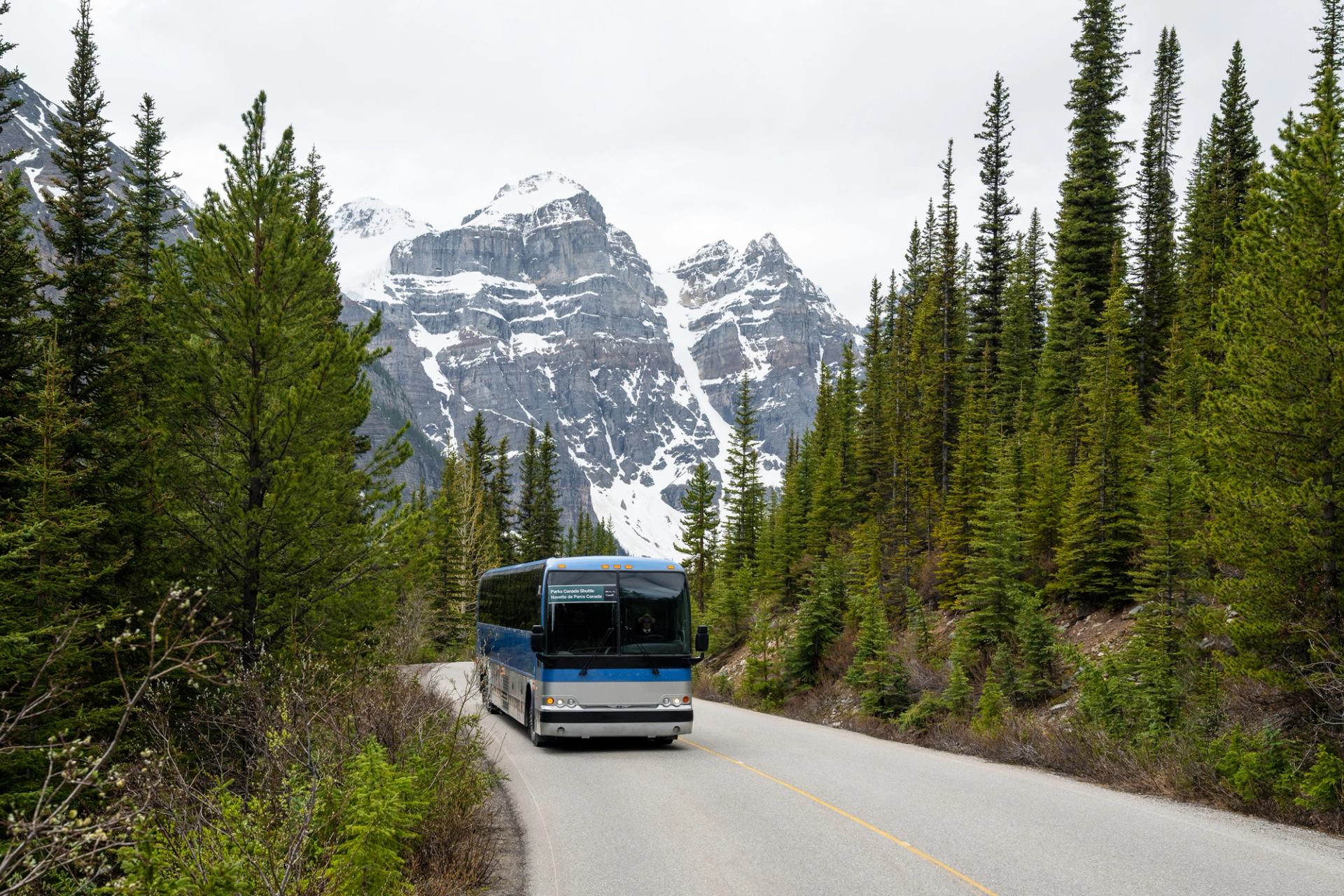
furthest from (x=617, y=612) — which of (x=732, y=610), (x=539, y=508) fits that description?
(x=539, y=508)

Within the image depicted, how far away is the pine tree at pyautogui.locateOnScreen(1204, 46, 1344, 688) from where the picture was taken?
10.4 m

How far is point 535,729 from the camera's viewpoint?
51.5ft

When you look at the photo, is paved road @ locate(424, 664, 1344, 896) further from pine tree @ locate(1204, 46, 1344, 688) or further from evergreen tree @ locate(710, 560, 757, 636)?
evergreen tree @ locate(710, 560, 757, 636)

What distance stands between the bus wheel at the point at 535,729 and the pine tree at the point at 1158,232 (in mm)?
24838

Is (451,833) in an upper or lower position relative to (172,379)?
lower

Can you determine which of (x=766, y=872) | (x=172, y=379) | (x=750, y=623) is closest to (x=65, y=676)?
(x=172, y=379)

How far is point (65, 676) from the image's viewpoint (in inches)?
426

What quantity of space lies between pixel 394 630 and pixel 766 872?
590 inches

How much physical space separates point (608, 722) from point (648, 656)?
1306 millimetres

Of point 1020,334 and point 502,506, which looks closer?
point 1020,334

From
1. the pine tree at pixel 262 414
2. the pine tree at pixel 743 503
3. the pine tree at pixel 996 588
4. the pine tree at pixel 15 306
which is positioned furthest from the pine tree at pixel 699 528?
the pine tree at pixel 15 306

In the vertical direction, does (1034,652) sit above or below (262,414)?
below

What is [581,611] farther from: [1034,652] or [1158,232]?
[1158,232]

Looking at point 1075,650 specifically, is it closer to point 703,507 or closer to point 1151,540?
point 1151,540
